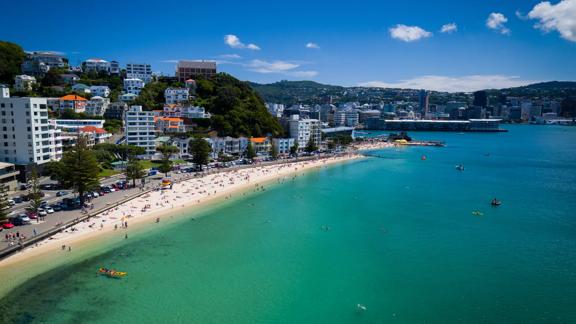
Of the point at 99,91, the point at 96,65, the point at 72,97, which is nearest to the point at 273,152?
the point at 72,97

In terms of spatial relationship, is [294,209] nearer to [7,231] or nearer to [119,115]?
[7,231]

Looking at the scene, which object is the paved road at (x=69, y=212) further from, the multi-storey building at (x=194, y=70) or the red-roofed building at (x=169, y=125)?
the multi-storey building at (x=194, y=70)

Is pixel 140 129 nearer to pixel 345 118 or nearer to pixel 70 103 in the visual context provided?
pixel 70 103

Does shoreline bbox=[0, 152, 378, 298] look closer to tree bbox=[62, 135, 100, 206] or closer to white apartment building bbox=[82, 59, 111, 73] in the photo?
tree bbox=[62, 135, 100, 206]

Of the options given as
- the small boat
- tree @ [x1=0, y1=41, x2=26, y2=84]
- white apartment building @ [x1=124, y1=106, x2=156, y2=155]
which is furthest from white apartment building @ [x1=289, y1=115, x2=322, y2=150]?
the small boat

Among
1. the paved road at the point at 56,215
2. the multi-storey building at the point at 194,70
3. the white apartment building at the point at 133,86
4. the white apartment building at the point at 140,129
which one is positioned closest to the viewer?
the paved road at the point at 56,215

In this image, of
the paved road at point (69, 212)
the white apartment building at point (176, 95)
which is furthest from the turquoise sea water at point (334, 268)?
the white apartment building at point (176, 95)

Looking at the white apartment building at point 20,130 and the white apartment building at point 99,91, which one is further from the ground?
the white apartment building at point 99,91

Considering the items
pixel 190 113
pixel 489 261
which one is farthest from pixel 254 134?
pixel 489 261
